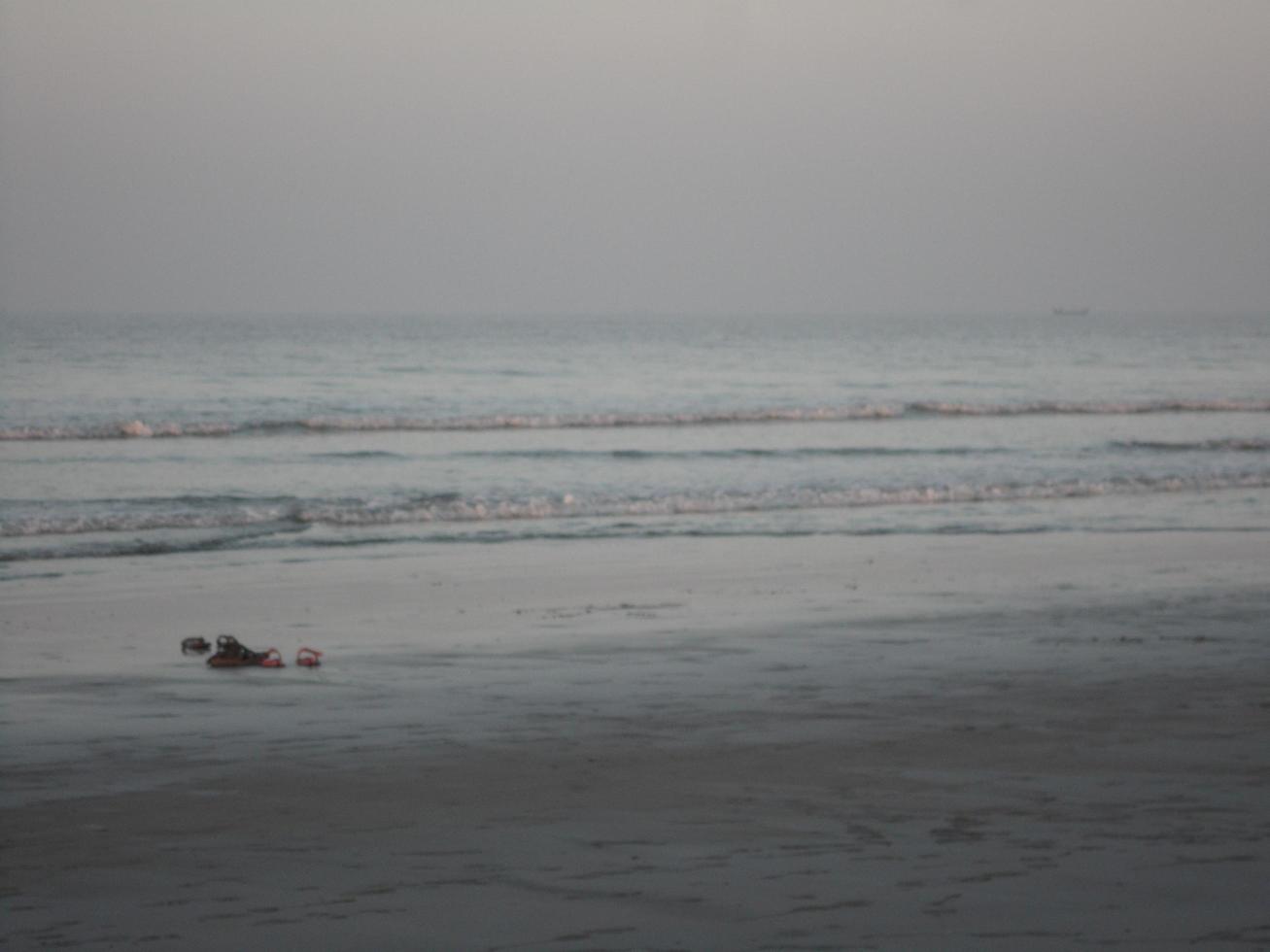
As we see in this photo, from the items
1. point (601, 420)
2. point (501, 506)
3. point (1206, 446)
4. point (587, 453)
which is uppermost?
point (601, 420)

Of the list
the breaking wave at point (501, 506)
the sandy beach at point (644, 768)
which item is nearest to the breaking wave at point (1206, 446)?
the breaking wave at point (501, 506)

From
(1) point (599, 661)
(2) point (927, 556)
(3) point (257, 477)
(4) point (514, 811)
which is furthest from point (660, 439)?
(4) point (514, 811)

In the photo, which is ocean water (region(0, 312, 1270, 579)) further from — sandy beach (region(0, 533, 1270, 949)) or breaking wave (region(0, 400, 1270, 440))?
sandy beach (region(0, 533, 1270, 949))

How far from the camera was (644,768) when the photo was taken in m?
7.77

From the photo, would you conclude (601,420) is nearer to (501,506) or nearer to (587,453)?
(587,453)

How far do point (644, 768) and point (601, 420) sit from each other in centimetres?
2805

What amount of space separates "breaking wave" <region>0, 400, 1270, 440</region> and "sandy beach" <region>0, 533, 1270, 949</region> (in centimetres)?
1727

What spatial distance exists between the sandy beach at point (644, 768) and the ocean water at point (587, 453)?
5160 millimetres

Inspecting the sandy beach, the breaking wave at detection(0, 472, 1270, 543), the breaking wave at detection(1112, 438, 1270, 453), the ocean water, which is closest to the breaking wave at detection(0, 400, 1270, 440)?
the ocean water

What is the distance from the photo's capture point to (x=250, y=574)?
15180mm

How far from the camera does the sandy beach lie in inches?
225

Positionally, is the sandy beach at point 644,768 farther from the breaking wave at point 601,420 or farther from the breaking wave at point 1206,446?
the breaking wave at point 601,420

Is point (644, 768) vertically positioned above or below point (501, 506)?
below

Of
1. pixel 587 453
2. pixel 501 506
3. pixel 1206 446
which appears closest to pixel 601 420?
pixel 587 453
